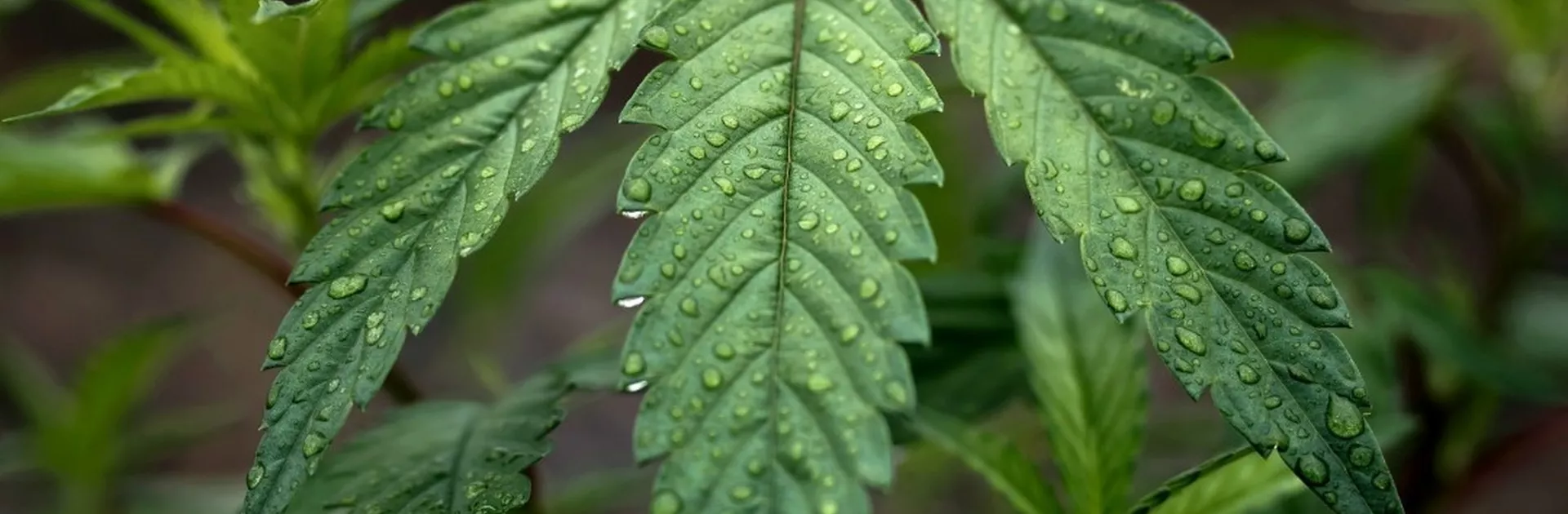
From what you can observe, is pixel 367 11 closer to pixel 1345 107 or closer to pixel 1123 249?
pixel 1123 249

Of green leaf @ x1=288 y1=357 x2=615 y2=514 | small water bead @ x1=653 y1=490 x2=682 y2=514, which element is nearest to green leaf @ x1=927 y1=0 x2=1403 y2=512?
small water bead @ x1=653 y1=490 x2=682 y2=514

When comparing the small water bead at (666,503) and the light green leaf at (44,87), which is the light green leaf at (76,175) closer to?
the light green leaf at (44,87)

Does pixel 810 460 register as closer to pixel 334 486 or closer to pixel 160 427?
pixel 334 486

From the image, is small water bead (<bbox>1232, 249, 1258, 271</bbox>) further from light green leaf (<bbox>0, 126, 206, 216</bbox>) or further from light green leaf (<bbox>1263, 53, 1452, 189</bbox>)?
light green leaf (<bbox>0, 126, 206, 216</bbox>)

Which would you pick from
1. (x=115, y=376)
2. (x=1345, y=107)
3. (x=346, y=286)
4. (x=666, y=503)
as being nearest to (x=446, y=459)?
(x=346, y=286)

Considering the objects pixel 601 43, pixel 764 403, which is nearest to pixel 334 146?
pixel 601 43

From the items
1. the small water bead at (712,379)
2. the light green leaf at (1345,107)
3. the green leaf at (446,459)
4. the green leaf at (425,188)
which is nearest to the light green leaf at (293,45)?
the green leaf at (425,188)
